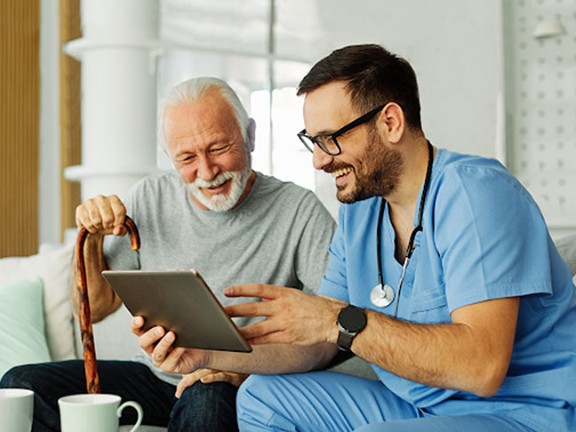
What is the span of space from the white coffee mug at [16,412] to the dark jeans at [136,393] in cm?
42

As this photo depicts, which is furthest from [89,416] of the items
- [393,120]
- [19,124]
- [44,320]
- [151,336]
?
[19,124]

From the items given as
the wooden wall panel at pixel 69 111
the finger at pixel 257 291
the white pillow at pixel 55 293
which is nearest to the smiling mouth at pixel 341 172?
the finger at pixel 257 291

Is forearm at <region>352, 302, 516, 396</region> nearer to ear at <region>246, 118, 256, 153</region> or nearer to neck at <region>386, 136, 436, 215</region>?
neck at <region>386, 136, 436, 215</region>

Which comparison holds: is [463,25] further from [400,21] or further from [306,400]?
[306,400]

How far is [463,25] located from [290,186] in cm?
157

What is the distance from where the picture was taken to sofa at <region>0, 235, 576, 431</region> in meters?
2.33

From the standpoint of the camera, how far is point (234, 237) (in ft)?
7.24

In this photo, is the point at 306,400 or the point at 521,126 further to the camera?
the point at 521,126

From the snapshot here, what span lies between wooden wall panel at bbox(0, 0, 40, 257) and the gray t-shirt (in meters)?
2.31

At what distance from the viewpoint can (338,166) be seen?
5.82ft

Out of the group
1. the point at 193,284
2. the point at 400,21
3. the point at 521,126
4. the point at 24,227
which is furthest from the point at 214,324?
the point at 24,227

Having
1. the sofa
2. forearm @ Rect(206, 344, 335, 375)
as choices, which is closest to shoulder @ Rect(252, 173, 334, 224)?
forearm @ Rect(206, 344, 335, 375)

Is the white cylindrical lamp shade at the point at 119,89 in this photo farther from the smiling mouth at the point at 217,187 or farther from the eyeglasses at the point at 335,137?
the eyeglasses at the point at 335,137

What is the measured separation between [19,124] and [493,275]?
3422mm
